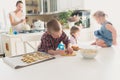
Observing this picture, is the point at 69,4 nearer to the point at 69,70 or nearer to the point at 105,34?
the point at 105,34

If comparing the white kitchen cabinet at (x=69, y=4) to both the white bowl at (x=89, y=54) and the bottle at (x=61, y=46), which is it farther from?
the white bowl at (x=89, y=54)

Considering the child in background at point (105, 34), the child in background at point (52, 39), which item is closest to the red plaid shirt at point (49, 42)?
the child in background at point (52, 39)

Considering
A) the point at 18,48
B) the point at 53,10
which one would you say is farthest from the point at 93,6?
the point at 18,48

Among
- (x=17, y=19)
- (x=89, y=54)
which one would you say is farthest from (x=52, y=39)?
(x=17, y=19)

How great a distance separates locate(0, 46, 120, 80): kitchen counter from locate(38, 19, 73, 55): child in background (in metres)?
0.20

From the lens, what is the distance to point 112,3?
305 cm

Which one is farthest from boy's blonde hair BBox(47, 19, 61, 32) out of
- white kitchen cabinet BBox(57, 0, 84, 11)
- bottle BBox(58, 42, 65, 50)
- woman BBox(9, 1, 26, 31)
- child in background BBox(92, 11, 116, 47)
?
white kitchen cabinet BBox(57, 0, 84, 11)

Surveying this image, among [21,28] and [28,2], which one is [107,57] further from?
[28,2]

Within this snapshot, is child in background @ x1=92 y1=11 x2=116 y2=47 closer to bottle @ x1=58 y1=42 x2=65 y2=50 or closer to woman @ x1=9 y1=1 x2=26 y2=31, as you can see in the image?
bottle @ x1=58 y1=42 x2=65 y2=50

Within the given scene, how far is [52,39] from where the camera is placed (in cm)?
167

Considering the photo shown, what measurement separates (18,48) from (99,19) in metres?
1.73

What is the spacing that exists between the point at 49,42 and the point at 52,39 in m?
0.05

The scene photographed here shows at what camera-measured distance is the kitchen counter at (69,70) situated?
96 centimetres

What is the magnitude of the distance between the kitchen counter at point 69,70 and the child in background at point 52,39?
200 millimetres
